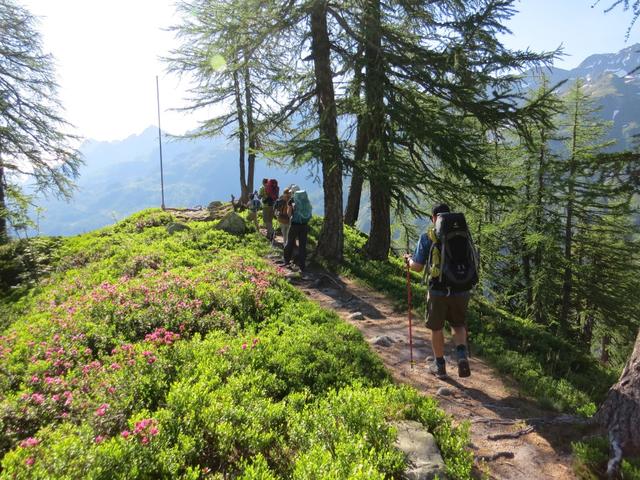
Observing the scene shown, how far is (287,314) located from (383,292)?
3.74 metres

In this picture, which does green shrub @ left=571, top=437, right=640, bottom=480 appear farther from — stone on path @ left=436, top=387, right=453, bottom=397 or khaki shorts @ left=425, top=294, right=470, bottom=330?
khaki shorts @ left=425, top=294, right=470, bottom=330

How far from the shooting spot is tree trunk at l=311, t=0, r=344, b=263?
1098 centimetres

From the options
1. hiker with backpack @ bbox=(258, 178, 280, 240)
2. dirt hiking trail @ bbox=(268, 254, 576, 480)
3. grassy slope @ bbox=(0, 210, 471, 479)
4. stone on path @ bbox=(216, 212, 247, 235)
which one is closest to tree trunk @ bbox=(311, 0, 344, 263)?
dirt hiking trail @ bbox=(268, 254, 576, 480)

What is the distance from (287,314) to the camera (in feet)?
25.6

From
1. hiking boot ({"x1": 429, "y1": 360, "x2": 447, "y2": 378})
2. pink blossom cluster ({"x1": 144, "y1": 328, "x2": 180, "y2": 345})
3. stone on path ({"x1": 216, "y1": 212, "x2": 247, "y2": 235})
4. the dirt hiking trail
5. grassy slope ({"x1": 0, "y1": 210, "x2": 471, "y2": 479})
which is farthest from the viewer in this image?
stone on path ({"x1": 216, "y1": 212, "x2": 247, "y2": 235})

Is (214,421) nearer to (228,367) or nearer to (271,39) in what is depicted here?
(228,367)

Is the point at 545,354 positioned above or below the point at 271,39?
below

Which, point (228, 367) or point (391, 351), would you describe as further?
point (391, 351)

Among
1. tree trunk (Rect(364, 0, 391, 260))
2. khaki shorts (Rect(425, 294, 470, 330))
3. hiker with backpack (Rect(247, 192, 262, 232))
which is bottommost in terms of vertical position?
khaki shorts (Rect(425, 294, 470, 330))

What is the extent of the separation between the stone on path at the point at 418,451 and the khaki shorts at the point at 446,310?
1.80 metres

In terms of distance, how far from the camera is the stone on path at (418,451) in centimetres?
355

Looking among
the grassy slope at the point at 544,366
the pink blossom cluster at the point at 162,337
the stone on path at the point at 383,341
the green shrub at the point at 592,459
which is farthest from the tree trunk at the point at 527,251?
the pink blossom cluster at the point at 162,337

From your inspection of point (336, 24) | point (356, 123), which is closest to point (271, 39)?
point (336, 24)

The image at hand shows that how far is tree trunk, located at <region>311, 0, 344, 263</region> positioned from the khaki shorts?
17.5 ft
